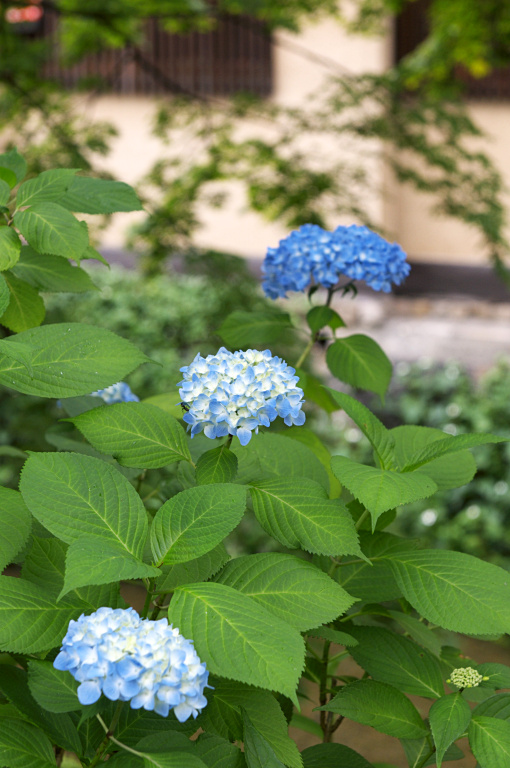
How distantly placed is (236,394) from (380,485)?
→ 181 mm

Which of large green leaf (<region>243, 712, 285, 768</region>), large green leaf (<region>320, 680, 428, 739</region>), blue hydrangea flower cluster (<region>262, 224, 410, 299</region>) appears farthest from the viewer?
blue hydrangea flower cluster (<region>262, 224, 410, 299</region>)

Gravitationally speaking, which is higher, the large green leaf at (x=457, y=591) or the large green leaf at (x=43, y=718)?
the large green leaf at (x=457, y=591)

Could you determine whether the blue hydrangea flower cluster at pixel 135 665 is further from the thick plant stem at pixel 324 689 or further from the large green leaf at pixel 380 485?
the thick plant stem at pixel 324 689

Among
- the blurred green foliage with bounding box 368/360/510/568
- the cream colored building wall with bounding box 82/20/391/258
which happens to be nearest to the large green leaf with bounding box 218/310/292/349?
the blurred green foliage with bounding box 368/360/510/568

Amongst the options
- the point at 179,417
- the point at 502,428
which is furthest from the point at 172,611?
the point at 502,428

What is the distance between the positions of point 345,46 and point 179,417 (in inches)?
273

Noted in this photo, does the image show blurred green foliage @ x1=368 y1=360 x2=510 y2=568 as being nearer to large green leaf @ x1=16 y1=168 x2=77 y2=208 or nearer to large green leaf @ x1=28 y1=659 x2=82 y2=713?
large green leaf @ x1=16 y1=168 x2=77 y2=208

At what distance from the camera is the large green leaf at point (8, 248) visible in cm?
91

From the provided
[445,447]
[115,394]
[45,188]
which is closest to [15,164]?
[45,188]

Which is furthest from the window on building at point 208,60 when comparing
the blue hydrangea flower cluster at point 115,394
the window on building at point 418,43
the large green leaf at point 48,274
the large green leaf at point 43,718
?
the large green leaf at point 43,718

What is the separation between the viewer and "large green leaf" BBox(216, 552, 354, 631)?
746 mm

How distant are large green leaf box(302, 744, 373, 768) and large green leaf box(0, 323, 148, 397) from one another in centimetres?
49

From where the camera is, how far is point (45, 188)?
1.02 meters

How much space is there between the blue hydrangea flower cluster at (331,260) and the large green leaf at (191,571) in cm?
70
